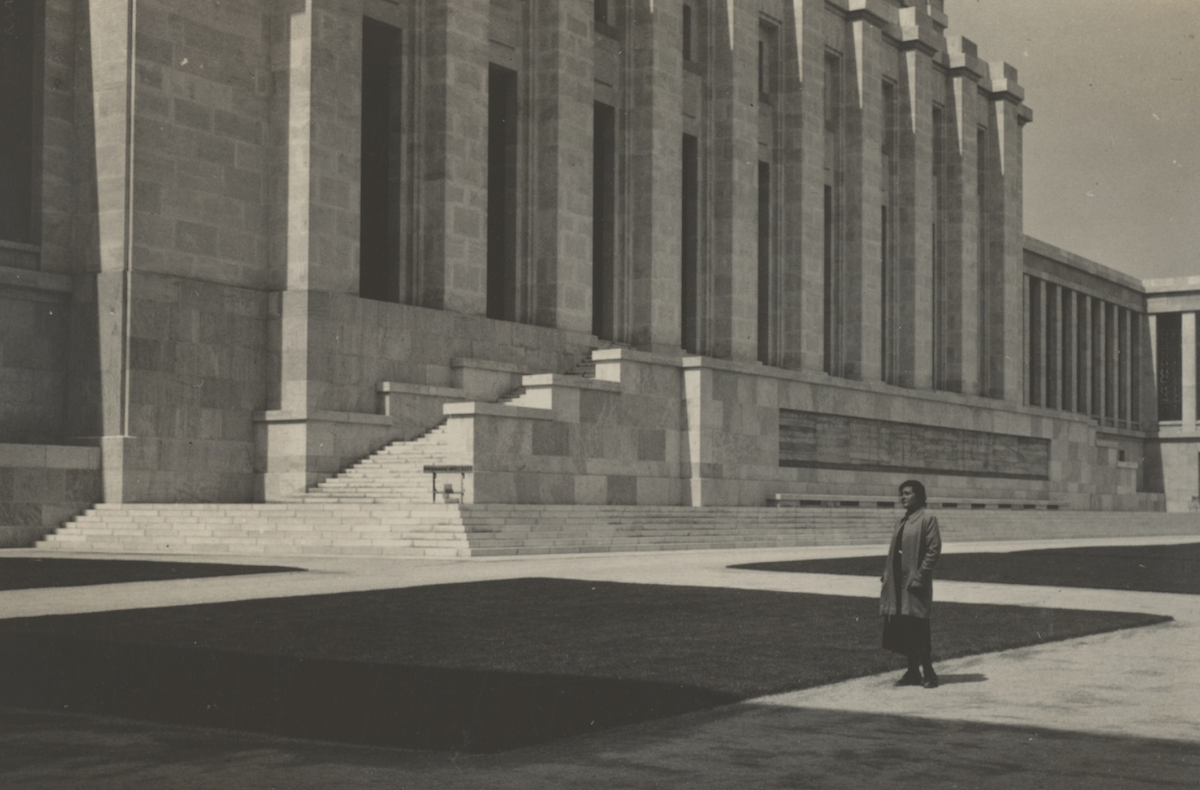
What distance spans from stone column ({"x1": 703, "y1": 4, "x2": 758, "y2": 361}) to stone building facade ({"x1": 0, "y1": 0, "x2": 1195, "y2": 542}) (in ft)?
0.34

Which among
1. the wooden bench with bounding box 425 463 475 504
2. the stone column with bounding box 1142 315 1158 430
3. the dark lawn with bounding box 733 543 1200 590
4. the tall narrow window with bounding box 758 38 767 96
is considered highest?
the tall narrow window with bounding box 758 38 767 96

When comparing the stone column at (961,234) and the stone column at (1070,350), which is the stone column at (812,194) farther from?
the stone column at (1070,350)

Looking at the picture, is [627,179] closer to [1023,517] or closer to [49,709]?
[1023,517]

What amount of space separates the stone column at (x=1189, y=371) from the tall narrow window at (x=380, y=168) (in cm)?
6299

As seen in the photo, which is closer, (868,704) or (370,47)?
(868,704)

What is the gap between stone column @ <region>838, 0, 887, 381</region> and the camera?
54781 mm

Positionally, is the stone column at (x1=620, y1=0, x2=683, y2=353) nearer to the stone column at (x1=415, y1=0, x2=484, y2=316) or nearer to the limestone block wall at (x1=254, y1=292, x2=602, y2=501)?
the limestone block wall at (x1=254, y1=292, x2=602, y2=501)

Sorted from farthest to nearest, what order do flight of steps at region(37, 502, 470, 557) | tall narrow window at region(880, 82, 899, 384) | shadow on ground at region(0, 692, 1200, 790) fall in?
tall narrow window at region(880, 82, 899, 384) → flight of steps at region(37, 502, 470, 557) → shadow on ground at region(0, 692, 1200, 790)

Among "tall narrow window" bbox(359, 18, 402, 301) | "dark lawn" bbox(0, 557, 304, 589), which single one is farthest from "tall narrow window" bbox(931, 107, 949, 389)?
"dark lawn" bbox(0, 557, 304, 589)

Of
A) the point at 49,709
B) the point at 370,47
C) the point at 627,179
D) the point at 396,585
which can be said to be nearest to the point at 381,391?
the point at 370,47

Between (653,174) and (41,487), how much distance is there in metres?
21.2

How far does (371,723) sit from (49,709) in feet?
7.33

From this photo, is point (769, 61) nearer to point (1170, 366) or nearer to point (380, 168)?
point (380, 168)

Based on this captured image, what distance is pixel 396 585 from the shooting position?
759 inches
